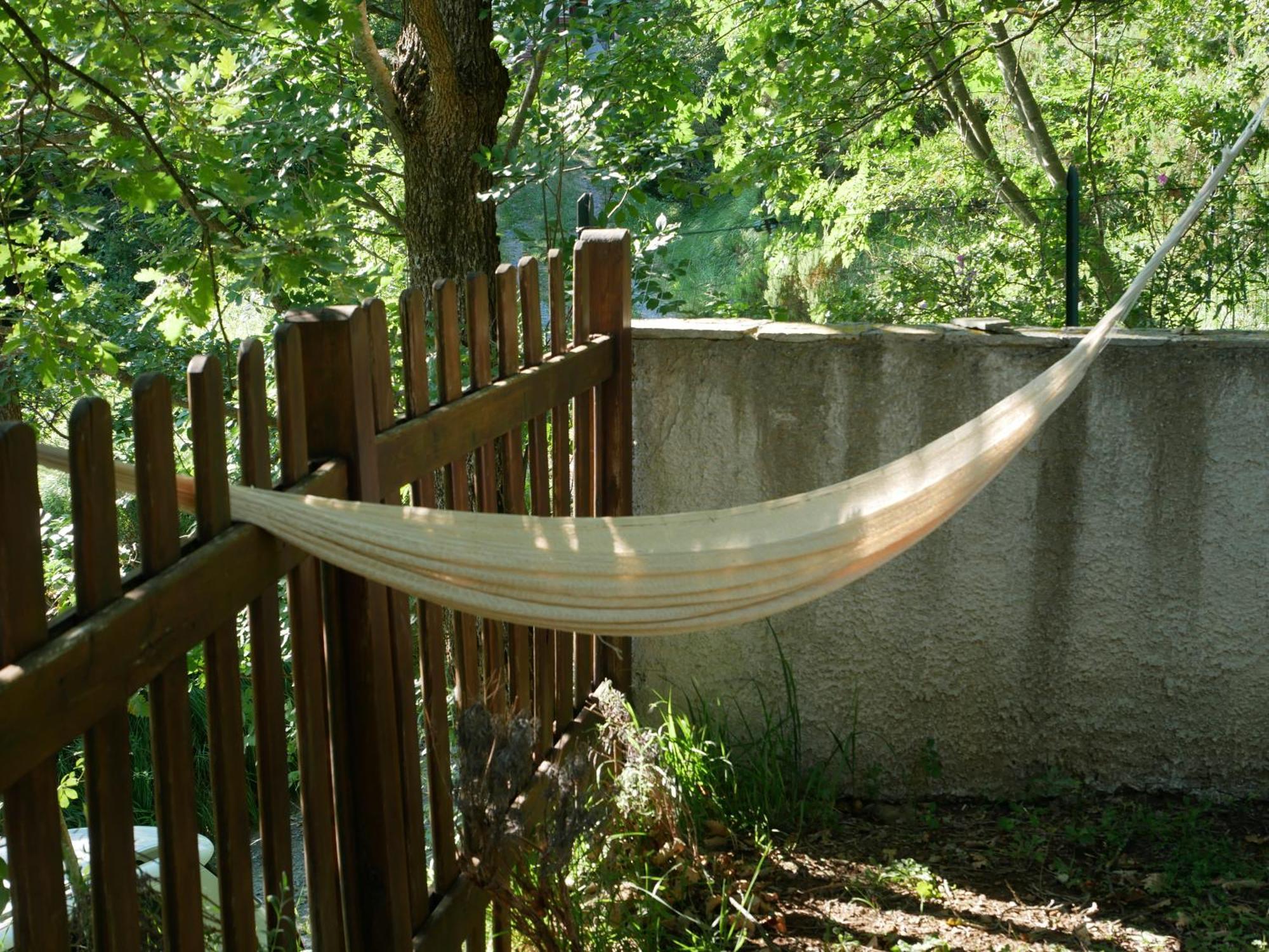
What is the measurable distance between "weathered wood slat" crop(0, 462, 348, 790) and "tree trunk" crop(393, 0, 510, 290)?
2655mm

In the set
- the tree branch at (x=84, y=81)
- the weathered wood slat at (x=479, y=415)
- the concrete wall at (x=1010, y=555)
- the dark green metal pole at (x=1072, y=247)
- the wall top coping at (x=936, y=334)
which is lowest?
the concrete wall at (x=1010, y=555)

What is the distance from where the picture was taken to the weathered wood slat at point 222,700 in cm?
141

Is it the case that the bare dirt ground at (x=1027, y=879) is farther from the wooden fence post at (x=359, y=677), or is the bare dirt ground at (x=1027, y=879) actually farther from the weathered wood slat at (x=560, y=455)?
the wooden fence post at (x=359, y=677)

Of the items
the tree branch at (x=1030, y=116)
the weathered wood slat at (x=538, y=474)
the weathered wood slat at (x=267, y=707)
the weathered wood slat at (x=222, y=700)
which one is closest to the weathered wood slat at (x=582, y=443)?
the weathered wood slat at (x=538, y=474)

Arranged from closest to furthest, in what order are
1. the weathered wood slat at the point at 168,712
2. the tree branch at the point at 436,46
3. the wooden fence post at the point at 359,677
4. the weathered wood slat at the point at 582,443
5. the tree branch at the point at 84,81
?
the weathered wood slat at the point at 168,712 → the wooden fence post at the point at 359,677 → the tree branch at the point at 84,81 → the weathered wood slat at the point at 582,443 → the tree branch at the point at 436,46

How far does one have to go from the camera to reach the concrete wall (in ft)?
10.1

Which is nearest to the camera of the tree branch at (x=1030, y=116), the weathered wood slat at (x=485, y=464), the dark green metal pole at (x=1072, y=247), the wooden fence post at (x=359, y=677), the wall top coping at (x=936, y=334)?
the wooden fence post at (x=359, y=677)

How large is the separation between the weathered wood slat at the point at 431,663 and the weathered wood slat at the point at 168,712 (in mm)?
619

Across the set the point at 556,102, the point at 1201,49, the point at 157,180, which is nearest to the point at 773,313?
the point at 556,102

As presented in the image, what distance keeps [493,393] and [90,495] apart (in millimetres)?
1066

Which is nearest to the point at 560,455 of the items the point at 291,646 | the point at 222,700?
the point at 291,646

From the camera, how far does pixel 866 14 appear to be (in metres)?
5.65

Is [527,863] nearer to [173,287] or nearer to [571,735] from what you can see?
[571,735]

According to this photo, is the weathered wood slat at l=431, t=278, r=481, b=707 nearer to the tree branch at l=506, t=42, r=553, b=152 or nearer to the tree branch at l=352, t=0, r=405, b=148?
the tree branch at l=506, t=42, r=553, b=152
